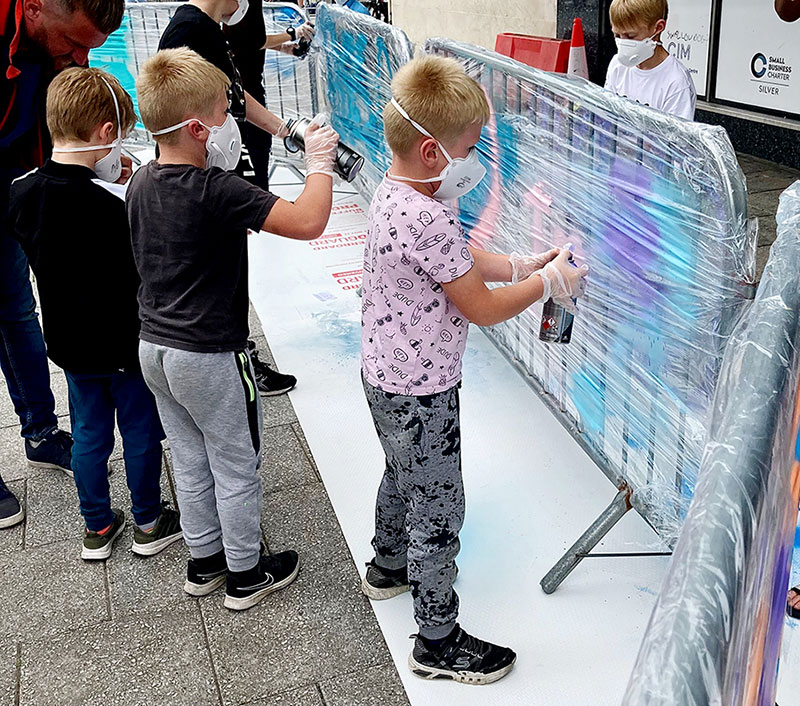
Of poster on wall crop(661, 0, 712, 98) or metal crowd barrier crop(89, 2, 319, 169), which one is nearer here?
metal crowd barrier crop(89, 2, 319, 169)

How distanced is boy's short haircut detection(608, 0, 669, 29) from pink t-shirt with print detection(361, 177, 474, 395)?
2449 mm

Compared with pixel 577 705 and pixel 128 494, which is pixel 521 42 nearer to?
pixel 128 494

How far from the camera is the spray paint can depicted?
222 centimetres

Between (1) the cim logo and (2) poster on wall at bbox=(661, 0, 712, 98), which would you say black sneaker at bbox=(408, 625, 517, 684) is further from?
(2) poster on wall at bbox=(661, 0, 712, 98)

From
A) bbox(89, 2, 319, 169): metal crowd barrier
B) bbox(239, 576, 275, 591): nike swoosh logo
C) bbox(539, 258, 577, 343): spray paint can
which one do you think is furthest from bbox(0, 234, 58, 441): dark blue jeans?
bbox(89, 2, 319, 169): metal crowd barrier

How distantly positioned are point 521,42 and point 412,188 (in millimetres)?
4846

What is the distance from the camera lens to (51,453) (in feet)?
11.0

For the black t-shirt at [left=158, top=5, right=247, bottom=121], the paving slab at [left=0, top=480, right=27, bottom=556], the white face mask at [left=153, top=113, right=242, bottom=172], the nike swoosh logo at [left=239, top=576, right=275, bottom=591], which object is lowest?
the paving slab at [left=0, top=480, right=27, bottom=556]

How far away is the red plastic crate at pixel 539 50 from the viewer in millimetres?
A: 5961

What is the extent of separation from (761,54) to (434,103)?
592 cm

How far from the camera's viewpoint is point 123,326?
2551mm

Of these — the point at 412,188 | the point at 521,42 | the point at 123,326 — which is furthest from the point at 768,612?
the point at 521,42

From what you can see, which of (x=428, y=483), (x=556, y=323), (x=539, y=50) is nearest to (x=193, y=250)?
(x=428, y=483)

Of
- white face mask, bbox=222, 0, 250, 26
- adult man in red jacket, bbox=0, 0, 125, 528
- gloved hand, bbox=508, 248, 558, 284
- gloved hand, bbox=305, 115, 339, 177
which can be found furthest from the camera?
white face mask, bbox=222, 0, 250, 26
